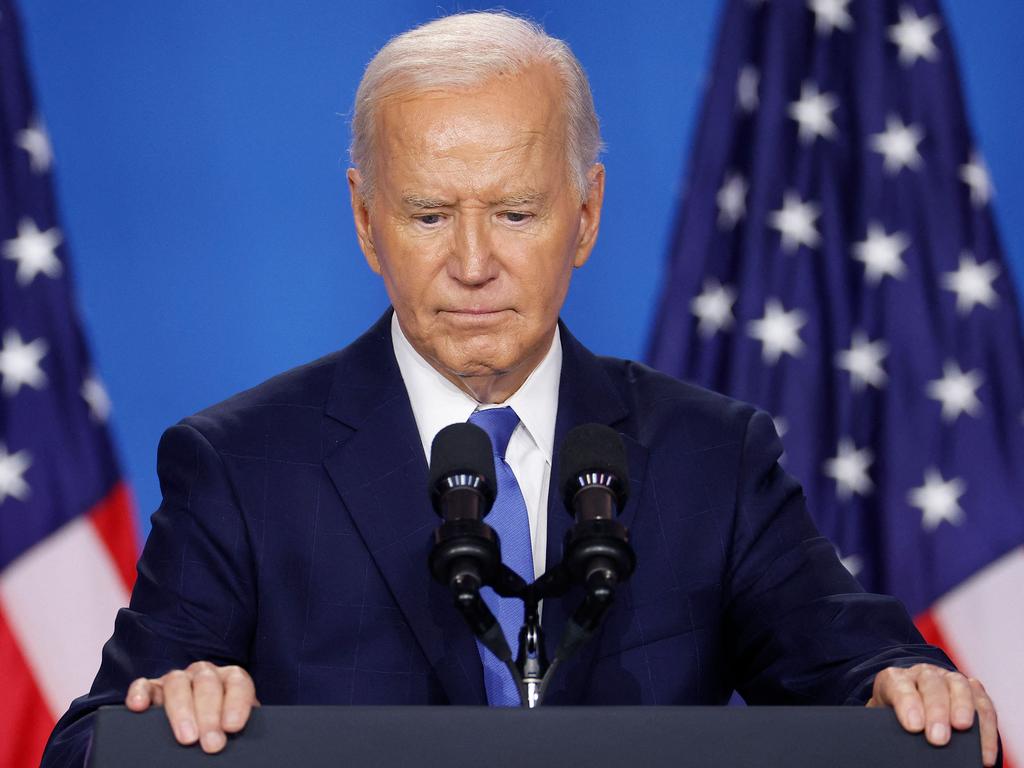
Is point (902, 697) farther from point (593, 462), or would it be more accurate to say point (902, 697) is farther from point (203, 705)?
point (203, 705)

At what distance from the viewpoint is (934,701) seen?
136 centimetres

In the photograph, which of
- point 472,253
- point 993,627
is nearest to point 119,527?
point 472,253

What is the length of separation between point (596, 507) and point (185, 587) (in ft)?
2.18

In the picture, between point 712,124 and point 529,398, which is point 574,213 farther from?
point 712,124

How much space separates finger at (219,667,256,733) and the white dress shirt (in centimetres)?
70

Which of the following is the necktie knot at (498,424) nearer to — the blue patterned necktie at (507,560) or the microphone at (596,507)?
the blue patterned necktie at (507,560)

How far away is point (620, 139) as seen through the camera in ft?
11.2

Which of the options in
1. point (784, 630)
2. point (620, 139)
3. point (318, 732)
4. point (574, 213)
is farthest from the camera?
point (620, 139)

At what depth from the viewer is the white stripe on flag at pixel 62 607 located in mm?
3082

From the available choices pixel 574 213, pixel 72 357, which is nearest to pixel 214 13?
pixel 72 357

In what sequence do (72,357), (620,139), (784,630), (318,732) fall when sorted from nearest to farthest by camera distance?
(318,732)
(784,630)
(72,357)
(620,139)

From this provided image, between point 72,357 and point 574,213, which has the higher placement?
point 574,213

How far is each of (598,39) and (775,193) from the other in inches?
21.8

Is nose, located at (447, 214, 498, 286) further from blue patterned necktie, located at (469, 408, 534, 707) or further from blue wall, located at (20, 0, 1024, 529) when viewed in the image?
blue wall, located at (20, 0, 1024, 529)
